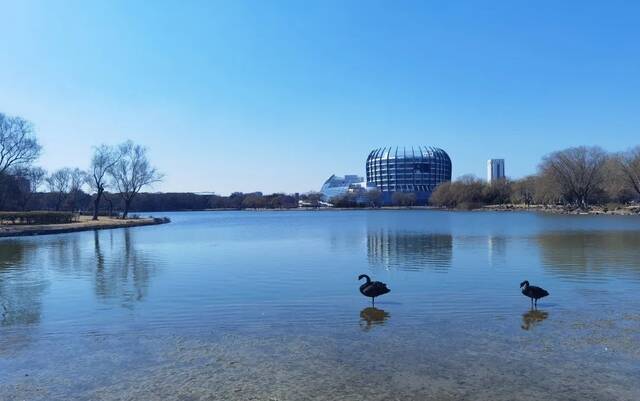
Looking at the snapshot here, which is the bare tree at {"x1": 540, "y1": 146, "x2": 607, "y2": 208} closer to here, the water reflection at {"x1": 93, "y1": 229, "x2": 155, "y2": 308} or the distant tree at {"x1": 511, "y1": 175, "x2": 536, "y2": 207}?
the distant tree at {"x1": 511, "y1": 175, "x2": 536, "y2": 207}

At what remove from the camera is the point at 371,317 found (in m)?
11.2

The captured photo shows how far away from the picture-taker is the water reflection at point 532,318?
10227mm

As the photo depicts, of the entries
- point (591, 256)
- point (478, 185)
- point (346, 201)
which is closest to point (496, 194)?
point (478, 185)

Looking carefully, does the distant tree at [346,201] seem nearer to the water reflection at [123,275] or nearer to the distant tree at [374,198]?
the distant tree at [374,198]

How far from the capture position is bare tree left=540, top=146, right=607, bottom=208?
297 ft

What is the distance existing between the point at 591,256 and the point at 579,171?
77.3 m

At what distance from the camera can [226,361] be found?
8.16m

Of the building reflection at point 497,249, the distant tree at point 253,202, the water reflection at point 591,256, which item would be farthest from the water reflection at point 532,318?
the distant tree at point 253,202

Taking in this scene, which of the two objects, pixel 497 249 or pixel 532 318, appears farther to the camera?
pixel 497 249

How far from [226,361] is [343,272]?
10.5 m

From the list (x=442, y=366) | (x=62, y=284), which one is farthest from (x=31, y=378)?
(x=62, y=284)

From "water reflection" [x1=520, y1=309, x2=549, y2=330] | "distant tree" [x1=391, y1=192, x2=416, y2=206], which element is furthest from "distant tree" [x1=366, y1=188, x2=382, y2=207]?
"water reflection" [x1=520, y1=309, x2=549, y2=330]

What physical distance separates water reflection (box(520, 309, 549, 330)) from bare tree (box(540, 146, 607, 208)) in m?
88.2

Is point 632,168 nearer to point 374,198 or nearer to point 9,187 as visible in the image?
point 9,187
